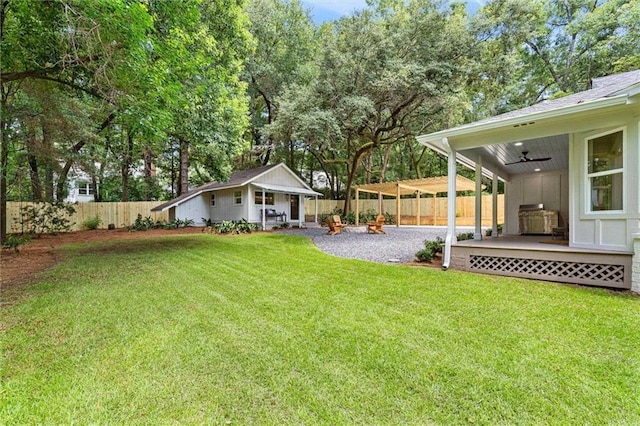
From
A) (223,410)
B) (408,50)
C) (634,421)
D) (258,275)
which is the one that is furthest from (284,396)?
(408,50)

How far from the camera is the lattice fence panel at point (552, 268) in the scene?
4.45 metres

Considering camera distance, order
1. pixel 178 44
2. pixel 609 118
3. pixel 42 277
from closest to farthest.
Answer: pixel 609 118
pixel 42 277
pixel 178 44

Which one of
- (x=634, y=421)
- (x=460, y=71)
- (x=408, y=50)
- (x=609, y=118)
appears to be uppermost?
(x=408, y=50)

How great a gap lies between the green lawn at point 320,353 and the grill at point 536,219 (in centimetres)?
497

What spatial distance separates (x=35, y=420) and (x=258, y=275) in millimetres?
3634

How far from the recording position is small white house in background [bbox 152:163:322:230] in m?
15.8

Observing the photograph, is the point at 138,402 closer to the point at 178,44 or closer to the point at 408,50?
the point at 178,44

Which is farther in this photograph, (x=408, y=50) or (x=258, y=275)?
(x=408, y=50)

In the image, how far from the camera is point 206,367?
239 cm

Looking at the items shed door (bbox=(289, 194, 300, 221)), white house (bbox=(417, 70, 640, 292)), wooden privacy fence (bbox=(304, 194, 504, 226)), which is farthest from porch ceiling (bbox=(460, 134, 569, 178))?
shed door (bbox=(289, 194, 300, 221))

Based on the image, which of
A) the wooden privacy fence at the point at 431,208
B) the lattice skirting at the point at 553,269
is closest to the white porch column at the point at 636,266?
the lattice skirting at the point at 553,269

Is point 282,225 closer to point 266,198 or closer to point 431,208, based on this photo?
point 266,198

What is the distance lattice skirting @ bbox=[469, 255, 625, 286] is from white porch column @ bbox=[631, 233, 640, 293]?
146mm

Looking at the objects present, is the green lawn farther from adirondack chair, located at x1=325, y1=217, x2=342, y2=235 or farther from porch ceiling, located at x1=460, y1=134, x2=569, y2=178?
adirondack chair, located at x1=325, y1=217, x2=342, y2=235
